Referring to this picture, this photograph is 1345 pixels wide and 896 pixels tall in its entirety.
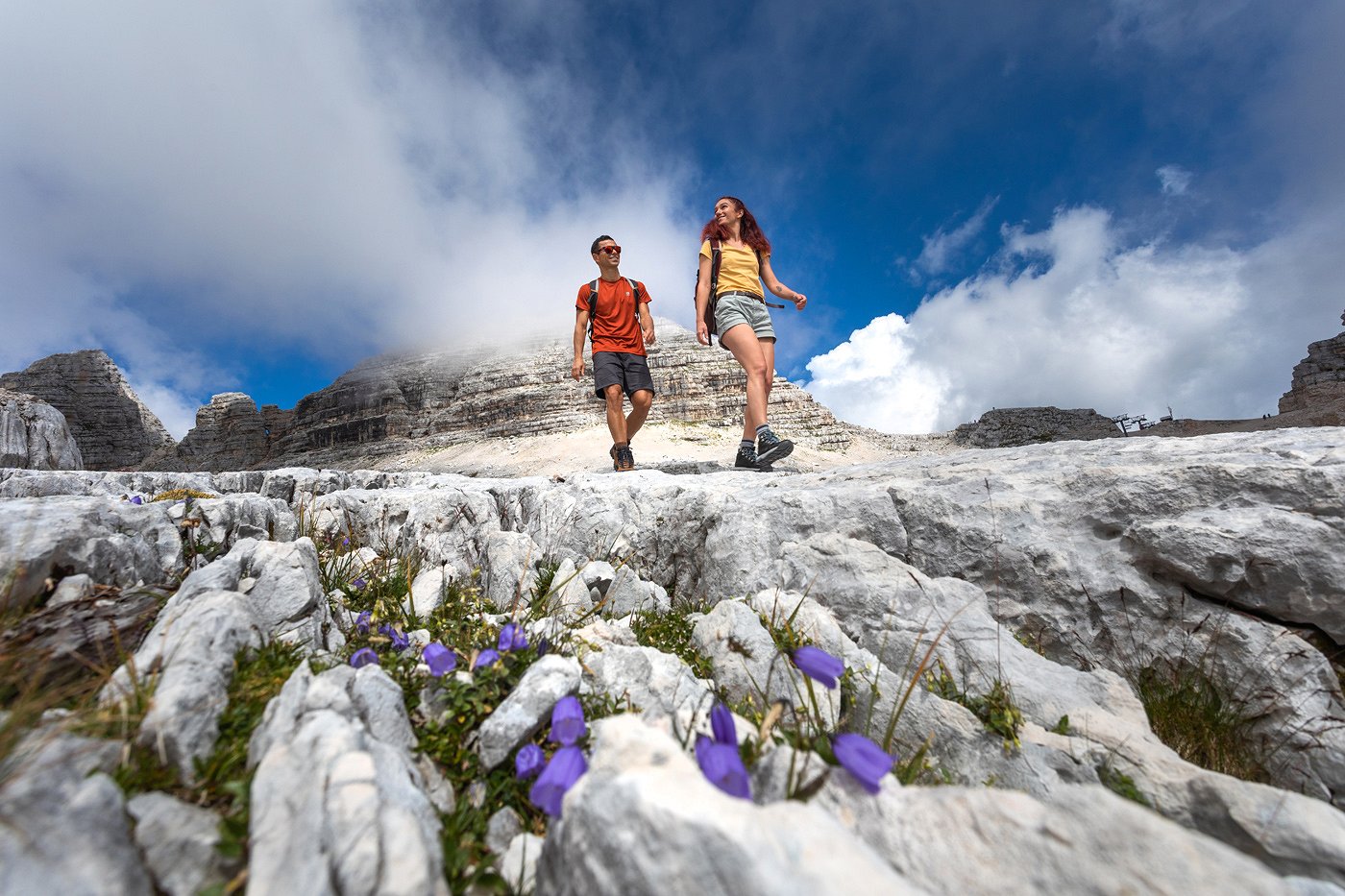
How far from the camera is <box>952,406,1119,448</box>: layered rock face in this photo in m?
33.7

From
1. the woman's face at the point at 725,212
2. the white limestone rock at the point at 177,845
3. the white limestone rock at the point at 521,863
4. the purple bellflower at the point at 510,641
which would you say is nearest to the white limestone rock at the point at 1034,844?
the white limestone rock at the point at 521,863

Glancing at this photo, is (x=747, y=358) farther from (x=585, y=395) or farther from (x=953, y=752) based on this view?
(x=585, y=395)

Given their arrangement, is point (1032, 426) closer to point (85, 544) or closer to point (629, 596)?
point (629, 596)

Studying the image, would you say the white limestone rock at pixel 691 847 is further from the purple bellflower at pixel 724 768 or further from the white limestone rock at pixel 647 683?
the white limestone rock at pixel 647 683

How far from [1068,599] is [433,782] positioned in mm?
3456

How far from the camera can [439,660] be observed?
2.01 metres

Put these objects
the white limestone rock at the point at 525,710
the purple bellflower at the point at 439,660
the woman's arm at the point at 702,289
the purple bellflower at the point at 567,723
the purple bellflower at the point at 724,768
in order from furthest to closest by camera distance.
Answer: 1. the woman's arm at the point at 702,289
2. the purple bellflower at the point at 439,660
3. the white limestone rock at the point at 525,710
4. the purple bellflower at the point at 567,723
5. the purple bellflower at the point at 724,768

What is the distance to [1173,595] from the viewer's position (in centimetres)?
286

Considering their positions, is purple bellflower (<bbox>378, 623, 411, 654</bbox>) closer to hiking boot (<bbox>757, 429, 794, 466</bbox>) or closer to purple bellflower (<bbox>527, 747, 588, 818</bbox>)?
purple bellflower (<bbox>527, 747, 588, 818</bbox>)

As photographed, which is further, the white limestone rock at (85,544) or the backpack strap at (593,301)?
the backpack strap at (593,301)

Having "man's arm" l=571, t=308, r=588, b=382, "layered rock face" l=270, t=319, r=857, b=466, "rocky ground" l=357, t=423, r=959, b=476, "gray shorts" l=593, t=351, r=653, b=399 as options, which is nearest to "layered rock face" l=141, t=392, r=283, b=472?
"layered rock face" l=270, t=319, r=857, b=466

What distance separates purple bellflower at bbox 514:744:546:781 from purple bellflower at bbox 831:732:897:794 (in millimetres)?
946

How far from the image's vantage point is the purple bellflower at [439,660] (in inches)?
78.4

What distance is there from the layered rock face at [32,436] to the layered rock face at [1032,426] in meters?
44.5
